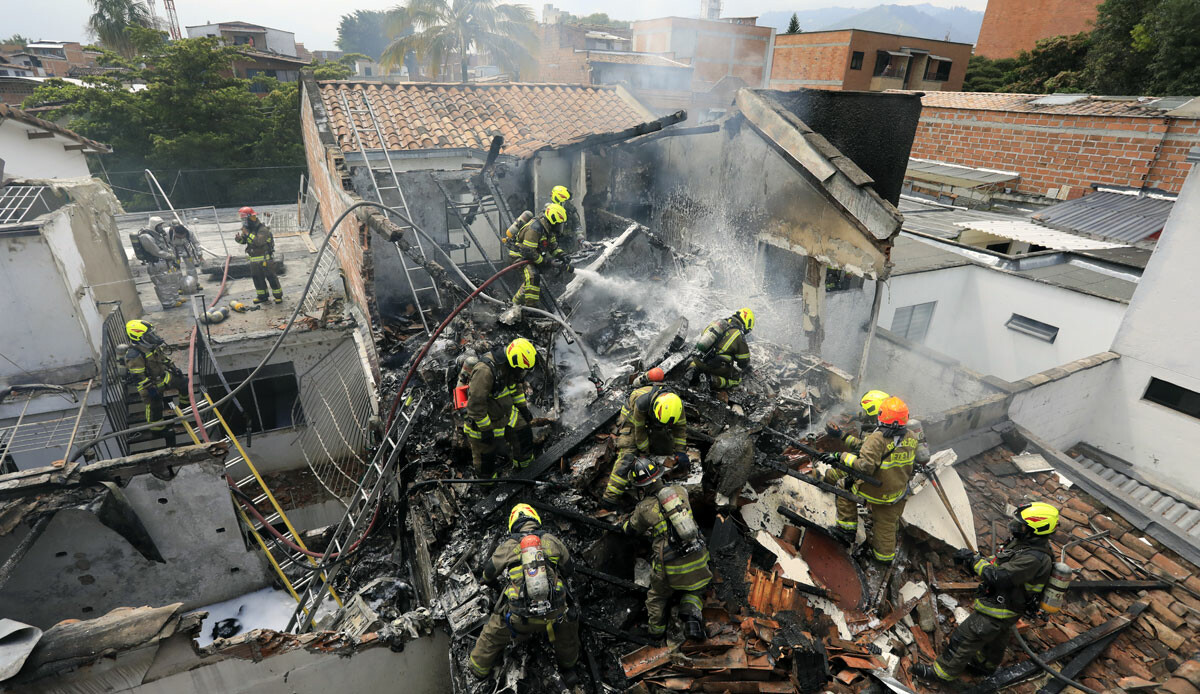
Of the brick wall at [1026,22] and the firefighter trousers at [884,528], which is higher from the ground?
the brick wall at [1026,22]

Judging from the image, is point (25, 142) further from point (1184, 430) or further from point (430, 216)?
point (1184, 430)

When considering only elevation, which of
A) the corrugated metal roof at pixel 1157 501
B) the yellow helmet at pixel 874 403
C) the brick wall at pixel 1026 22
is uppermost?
the brick wall at pixel 1026 22

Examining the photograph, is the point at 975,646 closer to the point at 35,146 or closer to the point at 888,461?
the point at 888,461

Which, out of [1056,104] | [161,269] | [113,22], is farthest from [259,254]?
[113,22]

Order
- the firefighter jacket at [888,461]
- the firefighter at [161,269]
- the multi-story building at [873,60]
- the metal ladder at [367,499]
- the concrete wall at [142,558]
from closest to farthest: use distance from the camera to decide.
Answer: the firefighter jacket at [888,461], the concrete wall at [142,558], the metal ladder at [367,499], the firefighter at [161,269], the multi-story building at [873,60]

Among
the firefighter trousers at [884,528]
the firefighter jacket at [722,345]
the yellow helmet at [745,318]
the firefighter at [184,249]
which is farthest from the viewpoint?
the firefighter at [184,249]

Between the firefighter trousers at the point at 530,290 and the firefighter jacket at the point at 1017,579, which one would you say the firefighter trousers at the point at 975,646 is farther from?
the firefighter trousers at the point at 530,290

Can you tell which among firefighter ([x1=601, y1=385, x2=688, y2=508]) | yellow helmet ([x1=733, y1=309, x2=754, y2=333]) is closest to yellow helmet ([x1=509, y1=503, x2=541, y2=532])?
firefighter ([x1=601, y1=385, x2=688, y2=508])

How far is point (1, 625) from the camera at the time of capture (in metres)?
3.72

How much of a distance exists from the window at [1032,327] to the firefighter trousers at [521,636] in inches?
445

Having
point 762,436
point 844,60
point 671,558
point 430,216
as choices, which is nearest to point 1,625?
point 671,558

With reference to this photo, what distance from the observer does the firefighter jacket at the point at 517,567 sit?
4.27 meters

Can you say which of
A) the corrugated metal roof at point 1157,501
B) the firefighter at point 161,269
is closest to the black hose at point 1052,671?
the corrugated metal roof at point 1157,501

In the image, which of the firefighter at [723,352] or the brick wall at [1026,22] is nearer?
the firefighter at [723,352]
